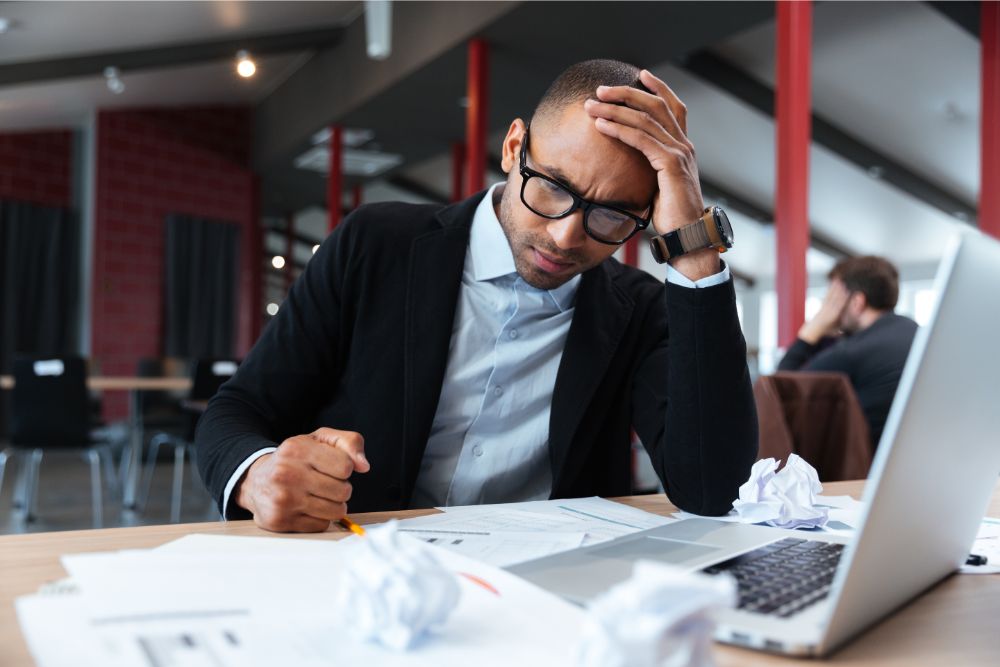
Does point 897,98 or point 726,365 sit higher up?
point 897,98

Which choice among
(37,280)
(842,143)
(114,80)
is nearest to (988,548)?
(114,80)

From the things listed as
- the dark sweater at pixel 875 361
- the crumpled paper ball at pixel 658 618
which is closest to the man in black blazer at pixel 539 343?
the crumpled paper ball at pixel 658 618

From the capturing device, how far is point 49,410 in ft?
15.1

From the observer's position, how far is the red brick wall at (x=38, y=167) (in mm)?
8578

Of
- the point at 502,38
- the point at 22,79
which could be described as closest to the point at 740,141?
the point at 502,38

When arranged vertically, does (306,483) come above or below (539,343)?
below

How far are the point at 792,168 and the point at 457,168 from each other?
5167 mm

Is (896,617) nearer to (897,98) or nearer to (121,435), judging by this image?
(121,435)

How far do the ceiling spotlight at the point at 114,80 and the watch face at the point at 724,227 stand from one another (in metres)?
6.88

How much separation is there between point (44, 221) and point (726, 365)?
9140mm

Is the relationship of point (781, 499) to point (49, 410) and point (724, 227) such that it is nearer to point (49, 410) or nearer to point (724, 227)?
point (724, 227)

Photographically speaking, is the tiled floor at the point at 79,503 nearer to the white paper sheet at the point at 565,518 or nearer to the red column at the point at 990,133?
the white paper sheet at the point at 565,518

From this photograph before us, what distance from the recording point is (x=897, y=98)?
795cm

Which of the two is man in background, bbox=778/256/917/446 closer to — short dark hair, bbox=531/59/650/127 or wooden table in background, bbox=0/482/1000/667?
short dark hair, bbox=531/59/650/127
